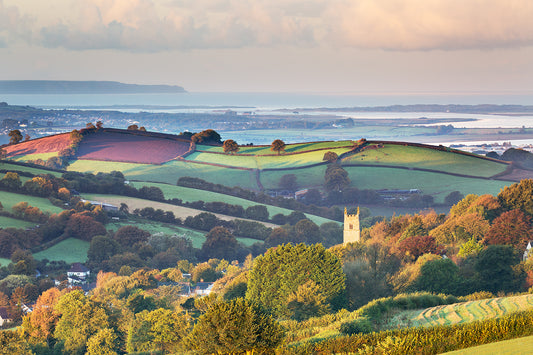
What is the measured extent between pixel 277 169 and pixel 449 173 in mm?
32857

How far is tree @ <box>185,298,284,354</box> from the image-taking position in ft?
69.8

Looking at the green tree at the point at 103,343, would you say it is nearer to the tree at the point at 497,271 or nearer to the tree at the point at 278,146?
the tree at the point at 497,271

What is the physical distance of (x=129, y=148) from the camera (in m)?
148

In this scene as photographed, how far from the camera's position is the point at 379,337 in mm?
20547

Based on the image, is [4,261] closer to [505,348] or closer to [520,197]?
[520,197]

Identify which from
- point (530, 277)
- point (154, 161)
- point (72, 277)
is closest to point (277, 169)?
point (154, 161)

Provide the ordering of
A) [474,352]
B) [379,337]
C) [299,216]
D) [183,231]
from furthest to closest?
1. [299,216]
2. [183,231]
3. [379,337]
4. [474,352]

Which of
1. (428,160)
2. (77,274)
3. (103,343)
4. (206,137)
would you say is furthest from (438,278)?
(206,137)

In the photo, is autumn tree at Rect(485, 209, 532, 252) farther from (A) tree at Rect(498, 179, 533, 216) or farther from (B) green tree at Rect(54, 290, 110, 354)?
(B) green tree at Rect(54, 290, 110, 354)

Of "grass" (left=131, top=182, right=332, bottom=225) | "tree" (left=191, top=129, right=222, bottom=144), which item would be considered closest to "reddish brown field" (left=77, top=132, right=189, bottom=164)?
"tree" (left=191, top=129, right=222, bottom=144)

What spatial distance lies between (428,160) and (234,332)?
383ft

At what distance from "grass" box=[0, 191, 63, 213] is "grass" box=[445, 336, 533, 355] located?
8499 centimetres

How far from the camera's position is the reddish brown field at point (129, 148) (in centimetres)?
14350

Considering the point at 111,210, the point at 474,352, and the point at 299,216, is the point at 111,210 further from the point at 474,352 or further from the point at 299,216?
the point at 474,352
